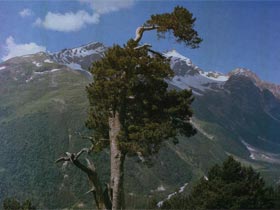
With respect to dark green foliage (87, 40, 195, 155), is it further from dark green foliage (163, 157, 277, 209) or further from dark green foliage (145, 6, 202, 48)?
dark green foliage (163, 157, 277, 209)

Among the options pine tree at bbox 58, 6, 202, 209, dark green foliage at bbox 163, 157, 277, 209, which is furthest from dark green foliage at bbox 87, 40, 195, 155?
dark green foliage at bbox 163, 157, 277, 209

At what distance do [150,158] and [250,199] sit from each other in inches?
1495

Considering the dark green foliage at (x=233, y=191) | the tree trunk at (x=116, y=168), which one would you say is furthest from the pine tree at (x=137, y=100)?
the dark green foliage at (x=233, y=191)

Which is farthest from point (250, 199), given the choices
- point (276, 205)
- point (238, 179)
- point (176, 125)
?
point (176, 125)

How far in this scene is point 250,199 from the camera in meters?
57.7

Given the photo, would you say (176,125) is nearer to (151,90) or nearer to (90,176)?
(151,90)

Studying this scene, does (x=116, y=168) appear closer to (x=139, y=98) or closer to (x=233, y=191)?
(x=139, y=98)

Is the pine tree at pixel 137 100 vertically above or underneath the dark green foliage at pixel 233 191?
underneath

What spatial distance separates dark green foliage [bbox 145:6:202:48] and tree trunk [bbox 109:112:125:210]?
4.43 m

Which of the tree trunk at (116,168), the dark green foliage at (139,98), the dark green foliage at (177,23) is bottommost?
the tree trunk at (116,168)

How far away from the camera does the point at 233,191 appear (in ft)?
193

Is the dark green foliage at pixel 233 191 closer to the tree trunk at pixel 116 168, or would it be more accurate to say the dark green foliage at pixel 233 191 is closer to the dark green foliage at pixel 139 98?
the dark green foliage at pixel 139 98

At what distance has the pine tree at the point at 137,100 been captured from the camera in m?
21.6

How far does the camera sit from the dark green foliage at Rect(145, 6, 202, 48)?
22.6 meters
